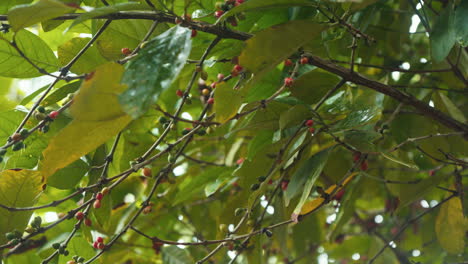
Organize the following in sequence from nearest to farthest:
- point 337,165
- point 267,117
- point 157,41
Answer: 1. point 157,41
2. point 267,117
3. point 337,165

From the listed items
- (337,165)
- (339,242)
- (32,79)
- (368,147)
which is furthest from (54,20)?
(339,242)

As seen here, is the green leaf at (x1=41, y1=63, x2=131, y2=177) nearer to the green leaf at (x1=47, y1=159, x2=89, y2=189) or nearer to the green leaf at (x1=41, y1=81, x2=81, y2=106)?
the green leaf at (x1=41, y1=81, x2=81, y2=106)

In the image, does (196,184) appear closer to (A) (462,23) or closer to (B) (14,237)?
(B) (14,237)

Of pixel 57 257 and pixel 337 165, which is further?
pixel 337 165

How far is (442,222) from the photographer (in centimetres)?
145

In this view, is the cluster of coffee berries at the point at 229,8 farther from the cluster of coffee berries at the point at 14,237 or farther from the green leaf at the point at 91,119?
the cluster of coffee berries at the point at 14,237

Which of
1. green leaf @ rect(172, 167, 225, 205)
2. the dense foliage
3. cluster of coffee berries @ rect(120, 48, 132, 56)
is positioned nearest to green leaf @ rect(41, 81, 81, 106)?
the dense foliage

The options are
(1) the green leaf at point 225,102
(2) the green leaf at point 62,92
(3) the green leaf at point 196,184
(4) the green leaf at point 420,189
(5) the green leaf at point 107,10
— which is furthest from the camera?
(3) the green leaf at point 196,184

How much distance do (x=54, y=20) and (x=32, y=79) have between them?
249 mm

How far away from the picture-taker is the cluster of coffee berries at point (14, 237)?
40.3 inches

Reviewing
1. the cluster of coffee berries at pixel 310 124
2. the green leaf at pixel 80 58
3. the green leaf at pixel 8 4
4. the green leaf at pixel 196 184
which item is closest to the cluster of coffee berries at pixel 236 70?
the cluster of coffee berries at pixel 310 124

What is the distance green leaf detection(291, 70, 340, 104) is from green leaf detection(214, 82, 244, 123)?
0.29 m

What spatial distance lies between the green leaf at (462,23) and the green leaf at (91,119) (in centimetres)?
68

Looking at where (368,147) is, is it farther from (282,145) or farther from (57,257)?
(57,257)
